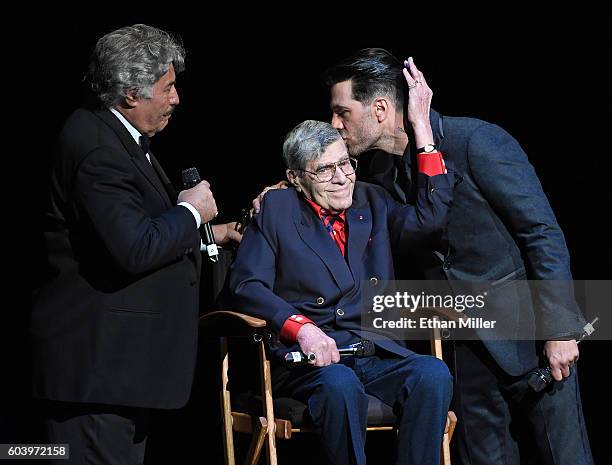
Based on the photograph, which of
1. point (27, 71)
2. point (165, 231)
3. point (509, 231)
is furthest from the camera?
point (27, 71)

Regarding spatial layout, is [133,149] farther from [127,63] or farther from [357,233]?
[357,233]

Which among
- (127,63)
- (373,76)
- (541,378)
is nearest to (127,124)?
(127,63)

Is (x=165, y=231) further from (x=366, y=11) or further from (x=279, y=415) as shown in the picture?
(x=366, y=11)

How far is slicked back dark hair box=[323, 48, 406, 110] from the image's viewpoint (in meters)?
4.02

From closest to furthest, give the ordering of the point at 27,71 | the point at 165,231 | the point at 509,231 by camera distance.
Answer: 1. the point at 165,231
2. the point at 509,231
3. the point at 27,71

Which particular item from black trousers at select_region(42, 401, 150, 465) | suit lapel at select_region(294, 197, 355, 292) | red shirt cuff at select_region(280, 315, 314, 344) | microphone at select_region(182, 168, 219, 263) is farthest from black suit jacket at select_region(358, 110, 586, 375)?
black trousers at select_region(42, 401, 150, 465)

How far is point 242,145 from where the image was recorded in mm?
4930

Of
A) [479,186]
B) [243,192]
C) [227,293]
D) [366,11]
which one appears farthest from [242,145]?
[479,186]

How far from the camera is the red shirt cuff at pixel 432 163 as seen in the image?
145 inches

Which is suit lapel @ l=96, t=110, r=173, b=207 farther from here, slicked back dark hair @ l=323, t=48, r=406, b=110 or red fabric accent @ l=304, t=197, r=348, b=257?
slicked back dark hair @ l=323, t=48, r=406, b=110

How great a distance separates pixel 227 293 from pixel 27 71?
1.54 meters

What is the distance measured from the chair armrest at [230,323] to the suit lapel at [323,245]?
0.34 m
